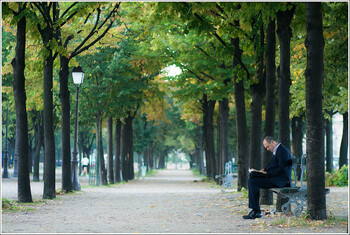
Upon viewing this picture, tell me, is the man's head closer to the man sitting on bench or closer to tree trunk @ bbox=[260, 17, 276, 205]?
the man sitting on bench

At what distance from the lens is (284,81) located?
41.3ft

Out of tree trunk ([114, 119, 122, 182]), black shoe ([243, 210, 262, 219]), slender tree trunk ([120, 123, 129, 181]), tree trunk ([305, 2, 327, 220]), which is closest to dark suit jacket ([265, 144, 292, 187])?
black shoe ([243, 210, 262, 219])

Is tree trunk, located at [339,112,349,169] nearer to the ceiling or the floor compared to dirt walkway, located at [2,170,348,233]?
nearer to the ceiling

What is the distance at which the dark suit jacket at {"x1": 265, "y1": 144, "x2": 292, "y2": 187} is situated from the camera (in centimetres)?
1150

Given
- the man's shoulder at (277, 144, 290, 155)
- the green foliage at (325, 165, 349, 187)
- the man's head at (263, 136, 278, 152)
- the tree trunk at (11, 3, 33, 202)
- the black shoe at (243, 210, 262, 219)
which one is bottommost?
the green foliage at (325, 165, 349, 187)

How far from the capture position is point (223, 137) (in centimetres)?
2852

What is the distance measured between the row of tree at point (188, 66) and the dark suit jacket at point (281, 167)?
3.24ft

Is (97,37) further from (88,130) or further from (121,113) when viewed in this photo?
(88,130)

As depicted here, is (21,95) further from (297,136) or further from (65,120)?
(297,136)

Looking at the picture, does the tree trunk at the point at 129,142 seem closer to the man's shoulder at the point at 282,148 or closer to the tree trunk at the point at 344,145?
the tree trunk at the point at 344,145

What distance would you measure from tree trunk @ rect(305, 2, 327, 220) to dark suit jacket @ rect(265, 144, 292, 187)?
0.97 metres

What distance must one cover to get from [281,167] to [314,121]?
1438 millimetres

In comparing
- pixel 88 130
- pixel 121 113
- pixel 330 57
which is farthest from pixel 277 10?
pixel 88 130

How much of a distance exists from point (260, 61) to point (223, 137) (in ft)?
42.3
